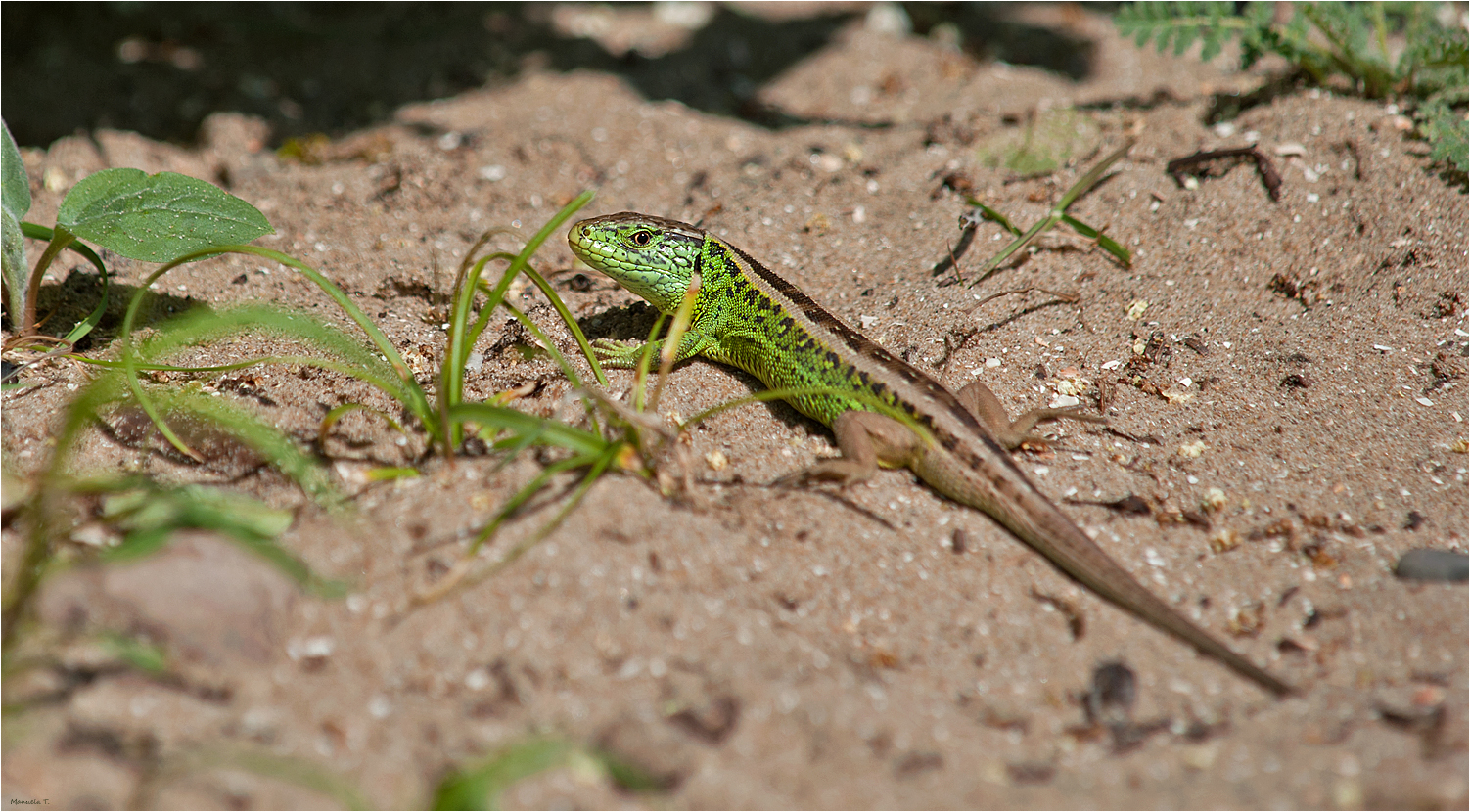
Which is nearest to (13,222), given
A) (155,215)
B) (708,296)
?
(155,215)

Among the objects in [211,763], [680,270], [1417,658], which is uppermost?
[680,270]

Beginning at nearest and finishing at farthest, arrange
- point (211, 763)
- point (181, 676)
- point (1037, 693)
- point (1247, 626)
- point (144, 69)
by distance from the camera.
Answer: point (211, 763) → point (181, 676) → point (1037, 693) → point (1247, 626) → point (144, 69)

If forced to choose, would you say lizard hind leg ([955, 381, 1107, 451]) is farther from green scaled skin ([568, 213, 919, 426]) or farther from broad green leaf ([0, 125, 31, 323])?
broad green leaf ([0, 125, 31, 323])

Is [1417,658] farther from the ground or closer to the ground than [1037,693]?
farther from the ground

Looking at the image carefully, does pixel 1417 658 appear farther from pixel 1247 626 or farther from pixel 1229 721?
pixel 1229 721

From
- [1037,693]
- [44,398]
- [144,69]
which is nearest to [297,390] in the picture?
[44,398]

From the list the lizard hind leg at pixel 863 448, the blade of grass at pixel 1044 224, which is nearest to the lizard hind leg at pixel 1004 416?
the lizard hind leg at pixel 863 448
